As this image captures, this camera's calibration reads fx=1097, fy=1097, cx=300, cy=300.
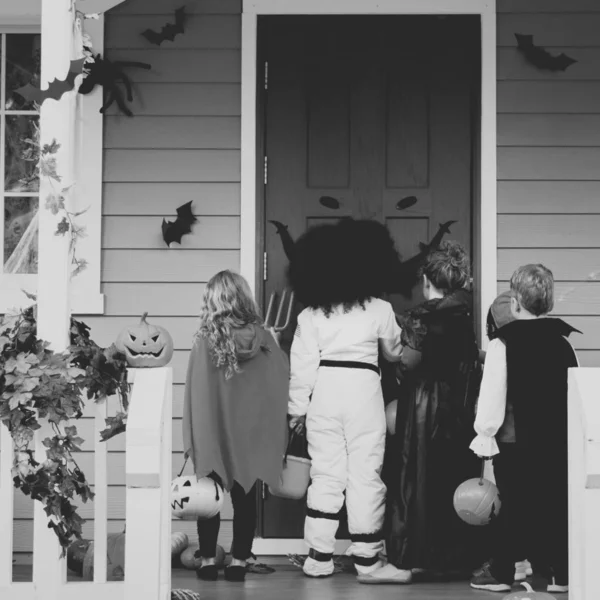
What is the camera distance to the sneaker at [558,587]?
195 inches

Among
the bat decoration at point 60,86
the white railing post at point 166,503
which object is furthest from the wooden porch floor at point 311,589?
the bat decoration at point 60,86

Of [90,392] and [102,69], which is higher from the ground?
[102,69]

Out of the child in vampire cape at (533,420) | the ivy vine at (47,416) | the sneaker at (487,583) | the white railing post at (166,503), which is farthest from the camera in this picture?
the sneaker at (487,583)

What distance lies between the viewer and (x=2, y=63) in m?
6.05

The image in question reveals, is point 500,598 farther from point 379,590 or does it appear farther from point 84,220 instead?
point 84,220

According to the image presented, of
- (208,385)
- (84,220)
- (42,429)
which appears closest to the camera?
(42,429)

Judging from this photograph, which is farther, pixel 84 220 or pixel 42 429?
pixel 84 220

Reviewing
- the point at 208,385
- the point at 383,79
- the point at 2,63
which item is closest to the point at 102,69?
the point at 2,63

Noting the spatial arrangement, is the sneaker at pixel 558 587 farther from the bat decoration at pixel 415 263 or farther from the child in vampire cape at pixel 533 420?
the bat decoration at pixel 415 263

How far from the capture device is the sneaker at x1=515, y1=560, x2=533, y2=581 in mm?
5309

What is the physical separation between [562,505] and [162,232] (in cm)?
252

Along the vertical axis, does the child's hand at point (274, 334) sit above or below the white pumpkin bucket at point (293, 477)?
above

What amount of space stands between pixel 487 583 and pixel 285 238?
6.81ft

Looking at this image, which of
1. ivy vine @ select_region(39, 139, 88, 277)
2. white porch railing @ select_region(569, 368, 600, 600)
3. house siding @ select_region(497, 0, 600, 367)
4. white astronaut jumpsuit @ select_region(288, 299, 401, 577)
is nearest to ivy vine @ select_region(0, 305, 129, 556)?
ivy vine @ select_region(39, 139, 88, 277)
